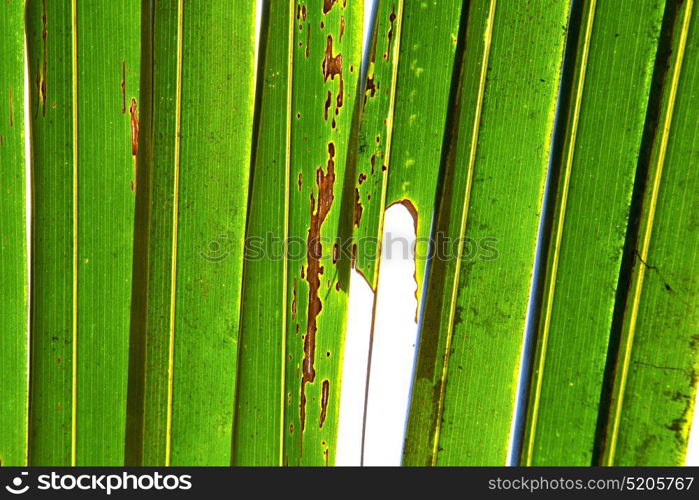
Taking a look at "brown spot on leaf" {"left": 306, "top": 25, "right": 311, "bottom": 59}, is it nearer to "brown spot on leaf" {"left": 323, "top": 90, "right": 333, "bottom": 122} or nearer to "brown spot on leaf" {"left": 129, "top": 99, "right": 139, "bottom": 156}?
"brown spot on leaf" {"left": 323, "top": 90, "right": 333, "bottom": 122}

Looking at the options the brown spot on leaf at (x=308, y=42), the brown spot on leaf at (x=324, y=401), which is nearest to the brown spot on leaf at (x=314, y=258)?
the brown spot on leaf at (x=324, y=401)

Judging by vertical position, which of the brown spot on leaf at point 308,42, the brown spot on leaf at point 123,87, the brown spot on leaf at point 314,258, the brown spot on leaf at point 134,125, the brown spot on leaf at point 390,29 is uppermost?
the brown spot on leaf at point 390,29

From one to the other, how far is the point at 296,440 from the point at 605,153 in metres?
0.72

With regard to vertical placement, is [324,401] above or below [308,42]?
below

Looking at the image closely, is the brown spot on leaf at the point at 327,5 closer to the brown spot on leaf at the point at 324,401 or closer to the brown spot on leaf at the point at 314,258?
the brown spot on leaf at the point at 314,258

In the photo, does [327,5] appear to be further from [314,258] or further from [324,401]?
[324,401]

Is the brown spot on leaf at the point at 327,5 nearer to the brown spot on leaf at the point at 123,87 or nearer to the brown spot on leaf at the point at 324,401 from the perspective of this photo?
the brown spot on leaf at the point at 123,87

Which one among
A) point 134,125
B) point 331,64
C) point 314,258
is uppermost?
point 331,64

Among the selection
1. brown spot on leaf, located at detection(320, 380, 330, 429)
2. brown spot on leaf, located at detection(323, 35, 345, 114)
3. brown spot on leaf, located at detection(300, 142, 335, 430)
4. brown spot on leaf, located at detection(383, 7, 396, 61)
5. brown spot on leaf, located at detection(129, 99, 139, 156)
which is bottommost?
brown spot on leaf, located at detection(320, 380, 330, 429)

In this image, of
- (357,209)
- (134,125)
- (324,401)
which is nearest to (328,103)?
(357,209)

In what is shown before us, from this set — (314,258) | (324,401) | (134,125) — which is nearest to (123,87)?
(134,125)

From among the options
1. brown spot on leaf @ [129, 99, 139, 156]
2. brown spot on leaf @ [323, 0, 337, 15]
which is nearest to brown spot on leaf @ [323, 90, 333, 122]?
brown spot on leaf @ [323, 0, 337, 15]

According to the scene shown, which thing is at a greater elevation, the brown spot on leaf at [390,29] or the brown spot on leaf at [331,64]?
the brown spot on leaf at [390,29]
